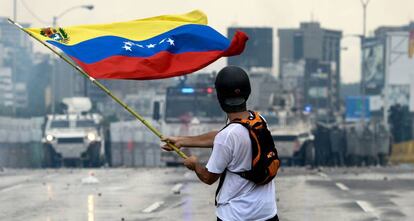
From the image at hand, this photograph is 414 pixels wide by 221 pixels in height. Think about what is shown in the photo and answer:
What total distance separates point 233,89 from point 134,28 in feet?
8.18

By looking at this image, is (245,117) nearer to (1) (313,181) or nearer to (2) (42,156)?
(1) (313,181)

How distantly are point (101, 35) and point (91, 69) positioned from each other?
0.31m

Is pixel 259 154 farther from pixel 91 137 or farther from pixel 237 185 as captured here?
pixel 91 137

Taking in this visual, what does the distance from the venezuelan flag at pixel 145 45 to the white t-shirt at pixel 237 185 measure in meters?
1.41

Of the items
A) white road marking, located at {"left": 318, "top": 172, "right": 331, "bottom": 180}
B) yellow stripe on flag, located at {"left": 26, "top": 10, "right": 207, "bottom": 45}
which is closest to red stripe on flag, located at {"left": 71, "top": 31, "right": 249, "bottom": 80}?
yellow stripe on flag, located at {"left": 26, "top": 10, "right": 207, "bottom": 45}

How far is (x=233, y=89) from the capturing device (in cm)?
702

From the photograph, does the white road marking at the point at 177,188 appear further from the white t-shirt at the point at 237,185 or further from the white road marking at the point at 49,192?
the white t-shirt at the point at 237,185

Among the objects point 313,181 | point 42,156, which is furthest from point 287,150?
point 313,181

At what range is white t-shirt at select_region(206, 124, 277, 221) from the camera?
6953 mm

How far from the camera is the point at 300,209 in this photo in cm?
1970

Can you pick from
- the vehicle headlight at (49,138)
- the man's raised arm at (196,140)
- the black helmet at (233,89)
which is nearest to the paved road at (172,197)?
the vehicle headlight at (49,138)

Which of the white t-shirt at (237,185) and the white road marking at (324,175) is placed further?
the white road marking at (324,175)

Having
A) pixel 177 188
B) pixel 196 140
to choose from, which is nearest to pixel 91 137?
pixel 177 188

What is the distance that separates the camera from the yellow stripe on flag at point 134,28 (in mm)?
9156
